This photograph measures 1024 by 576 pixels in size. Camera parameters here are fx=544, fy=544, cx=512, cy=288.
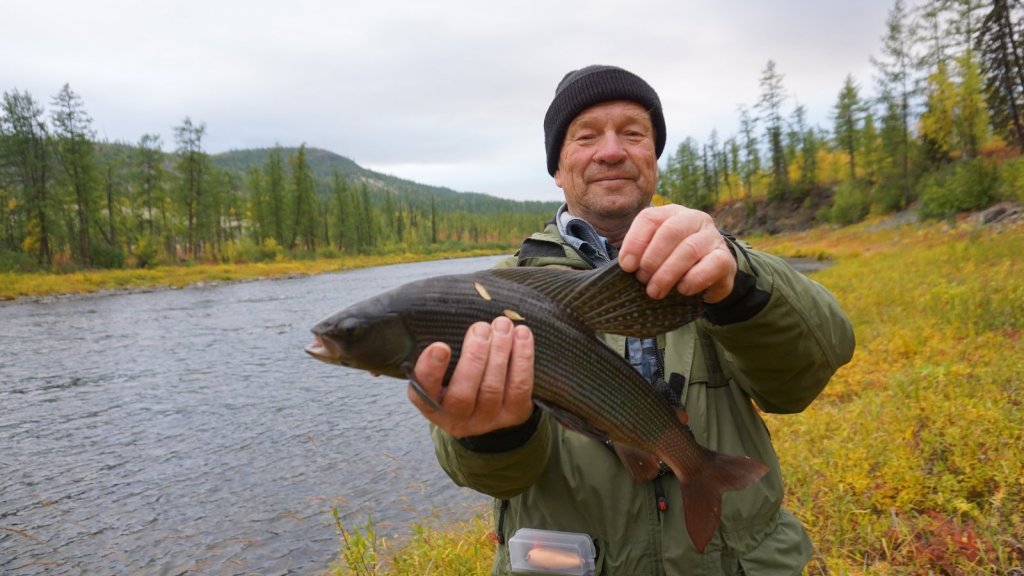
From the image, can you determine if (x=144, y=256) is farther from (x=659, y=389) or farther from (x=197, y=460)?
(x=659, y=389)

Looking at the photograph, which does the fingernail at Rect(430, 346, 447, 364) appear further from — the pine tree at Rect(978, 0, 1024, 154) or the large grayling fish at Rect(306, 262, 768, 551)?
the pine tree at Rect(978, 0, 1024, 154)

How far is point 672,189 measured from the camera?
8162cm

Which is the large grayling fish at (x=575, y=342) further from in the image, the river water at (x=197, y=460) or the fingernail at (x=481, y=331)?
the river water at (x=197, y=460)

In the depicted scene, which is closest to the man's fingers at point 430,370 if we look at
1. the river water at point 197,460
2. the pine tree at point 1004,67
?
the river water at point 197,460

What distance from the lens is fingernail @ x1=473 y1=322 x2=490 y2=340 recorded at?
6.24 ft

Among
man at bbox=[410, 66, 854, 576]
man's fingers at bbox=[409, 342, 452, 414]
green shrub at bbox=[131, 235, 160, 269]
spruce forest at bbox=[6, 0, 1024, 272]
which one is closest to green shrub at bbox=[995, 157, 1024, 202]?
spruce forest at bbox=[6, 0, 1024, 272]

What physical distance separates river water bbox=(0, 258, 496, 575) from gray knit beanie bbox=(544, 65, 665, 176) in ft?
18.5

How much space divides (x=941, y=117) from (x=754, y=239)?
19.9m

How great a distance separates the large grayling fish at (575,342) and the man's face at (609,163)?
114 centimetres

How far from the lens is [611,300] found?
6.68ft

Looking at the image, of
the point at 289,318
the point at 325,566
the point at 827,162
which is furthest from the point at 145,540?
the point at 827,162

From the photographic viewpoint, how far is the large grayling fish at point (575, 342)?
1974mm

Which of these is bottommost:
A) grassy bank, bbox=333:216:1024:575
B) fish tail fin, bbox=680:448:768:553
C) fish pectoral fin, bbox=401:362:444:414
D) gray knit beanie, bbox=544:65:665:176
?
grassy bank, bbox=333:216:1024:575

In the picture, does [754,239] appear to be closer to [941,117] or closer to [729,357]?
[941,117]
